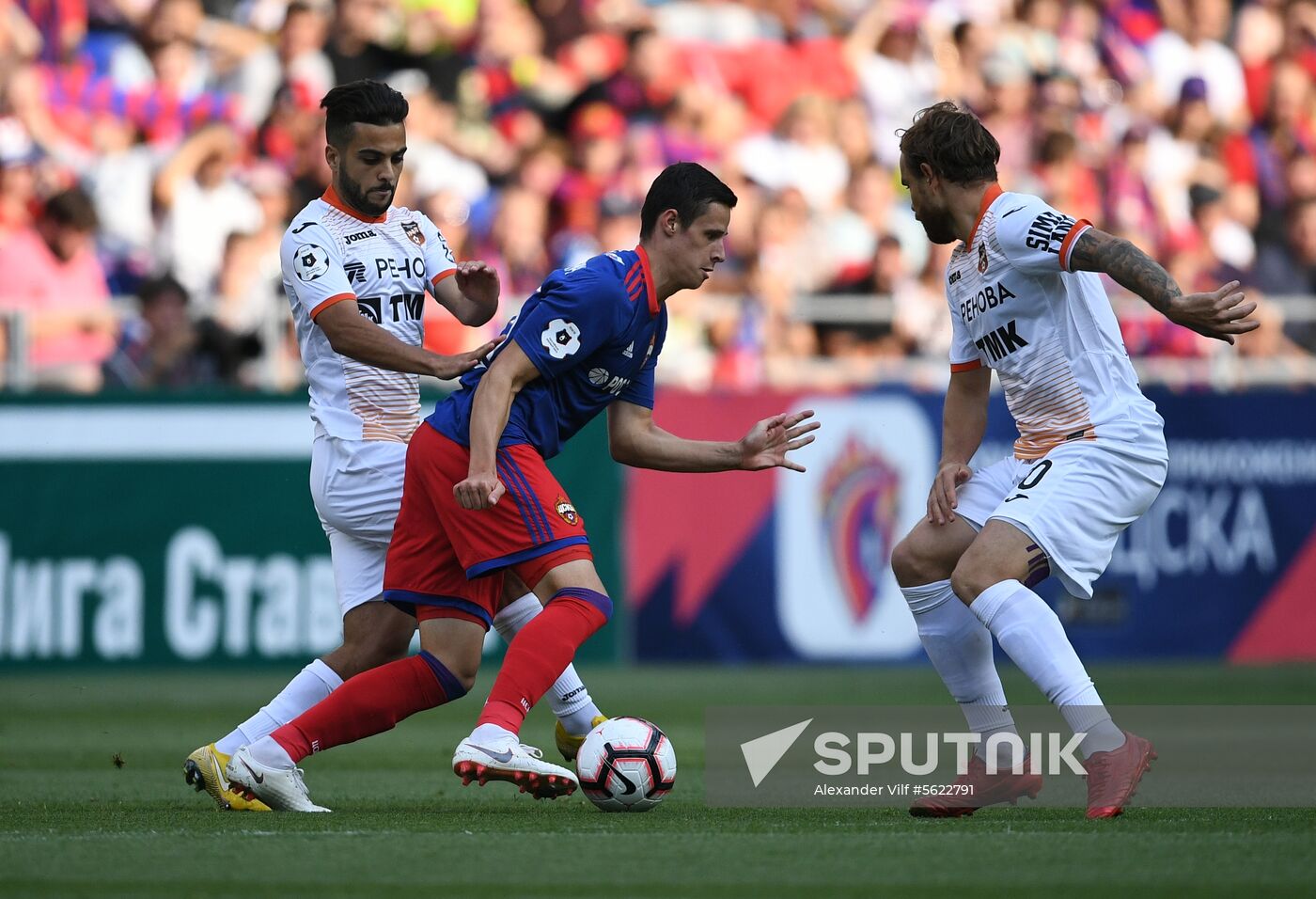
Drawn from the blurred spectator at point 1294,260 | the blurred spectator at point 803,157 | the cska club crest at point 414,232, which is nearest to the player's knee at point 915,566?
the cska club crest at point 414,232

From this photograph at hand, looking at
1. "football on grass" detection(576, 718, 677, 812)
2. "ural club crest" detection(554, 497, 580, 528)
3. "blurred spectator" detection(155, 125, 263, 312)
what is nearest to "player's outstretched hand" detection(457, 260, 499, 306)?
"ural club crest" detection(554, 497, 580, 528)

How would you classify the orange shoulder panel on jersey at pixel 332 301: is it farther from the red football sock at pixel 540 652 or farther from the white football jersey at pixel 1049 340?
the white football jersey at pixel 1049 340

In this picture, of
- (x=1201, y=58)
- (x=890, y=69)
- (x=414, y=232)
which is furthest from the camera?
(x=1201, y=58)

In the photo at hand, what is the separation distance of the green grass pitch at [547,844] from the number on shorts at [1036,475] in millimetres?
1028

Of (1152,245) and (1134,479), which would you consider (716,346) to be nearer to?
(1152,245)

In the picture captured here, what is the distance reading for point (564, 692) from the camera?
20.9 feet

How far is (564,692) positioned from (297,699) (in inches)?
35.8

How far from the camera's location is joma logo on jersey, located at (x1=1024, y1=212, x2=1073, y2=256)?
561 centimetres

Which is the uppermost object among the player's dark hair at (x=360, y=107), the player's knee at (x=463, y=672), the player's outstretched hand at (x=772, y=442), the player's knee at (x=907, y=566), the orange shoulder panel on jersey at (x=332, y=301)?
the player's dark hair at (x=360, y=107)

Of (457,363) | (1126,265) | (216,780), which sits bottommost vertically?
(216,780)

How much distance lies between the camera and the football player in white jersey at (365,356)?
6.35 m

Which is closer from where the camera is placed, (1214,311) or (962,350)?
(1214,311)

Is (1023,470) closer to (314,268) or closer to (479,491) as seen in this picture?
(479,491)

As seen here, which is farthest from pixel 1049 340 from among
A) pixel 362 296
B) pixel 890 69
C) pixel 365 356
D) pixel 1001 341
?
pixel 890 69
